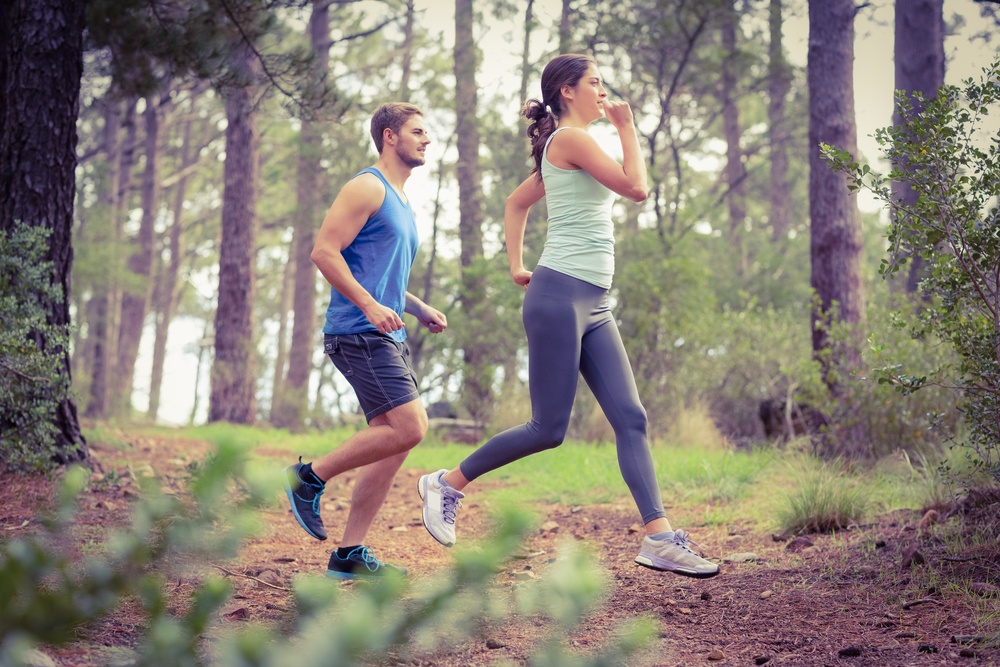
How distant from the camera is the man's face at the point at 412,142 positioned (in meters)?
3.92

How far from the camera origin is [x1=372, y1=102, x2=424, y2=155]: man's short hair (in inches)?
154

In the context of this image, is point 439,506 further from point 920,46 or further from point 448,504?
point 920,46

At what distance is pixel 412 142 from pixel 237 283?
10.0 m

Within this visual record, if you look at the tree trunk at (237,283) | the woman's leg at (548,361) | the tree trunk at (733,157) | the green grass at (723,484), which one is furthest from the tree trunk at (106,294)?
the woman's leg at (548,361)

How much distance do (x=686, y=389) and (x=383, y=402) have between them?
24.4ft

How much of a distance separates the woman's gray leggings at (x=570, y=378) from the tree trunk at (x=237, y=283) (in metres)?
10.2

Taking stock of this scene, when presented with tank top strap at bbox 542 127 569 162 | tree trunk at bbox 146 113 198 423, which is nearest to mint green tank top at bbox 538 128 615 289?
tank top strap at bbox 542 127 569 162

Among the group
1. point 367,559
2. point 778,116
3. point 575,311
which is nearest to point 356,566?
point 367,559

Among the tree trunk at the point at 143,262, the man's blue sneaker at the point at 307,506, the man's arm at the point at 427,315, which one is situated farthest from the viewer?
the tree trunk at the point at 143,262

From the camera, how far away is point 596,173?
3.72 m

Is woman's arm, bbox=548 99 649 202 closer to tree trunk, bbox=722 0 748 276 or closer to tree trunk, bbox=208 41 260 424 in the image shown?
tree trunk, bbox=208 41 260 424

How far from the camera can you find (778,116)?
64.7 ft

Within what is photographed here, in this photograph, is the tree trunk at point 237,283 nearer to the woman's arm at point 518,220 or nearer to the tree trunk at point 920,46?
the tree trunk at point 920,46

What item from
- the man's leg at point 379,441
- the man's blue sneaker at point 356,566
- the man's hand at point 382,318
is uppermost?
the man's hand at point 382,318
